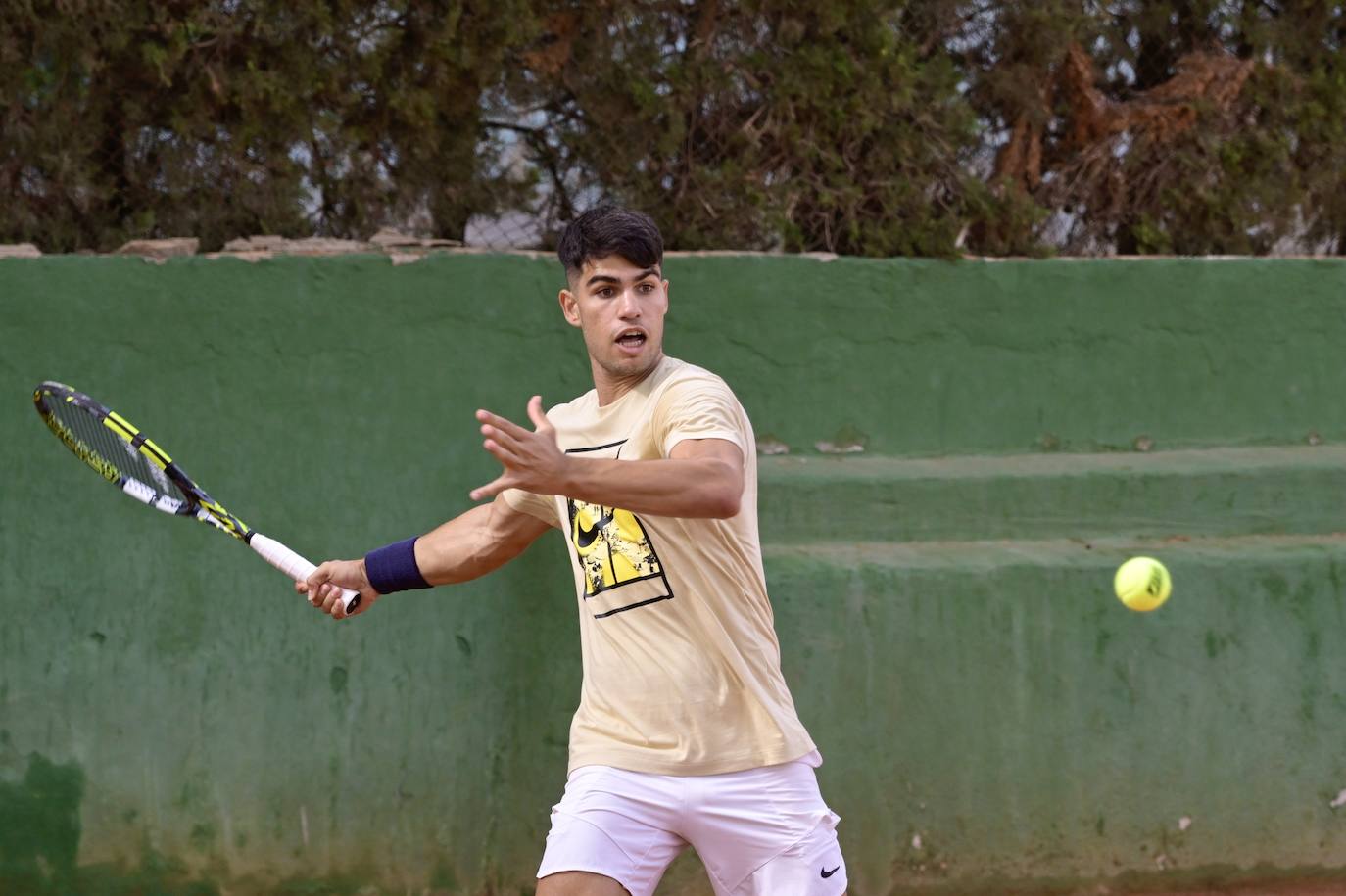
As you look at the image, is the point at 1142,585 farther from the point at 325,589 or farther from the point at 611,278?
the point at 325,589

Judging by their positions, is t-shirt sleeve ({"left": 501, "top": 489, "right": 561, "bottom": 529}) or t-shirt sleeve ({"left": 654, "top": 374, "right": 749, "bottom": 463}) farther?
t-shirt sleeve ({"left": 501, "top": 489, "right": 561, "bottom": 529})

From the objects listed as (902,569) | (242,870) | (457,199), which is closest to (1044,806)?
(902,569)

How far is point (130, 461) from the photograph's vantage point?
409 cm

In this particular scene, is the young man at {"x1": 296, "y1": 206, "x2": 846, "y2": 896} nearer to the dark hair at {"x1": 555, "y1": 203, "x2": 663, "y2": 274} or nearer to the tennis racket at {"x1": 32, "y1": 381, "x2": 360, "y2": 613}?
the dark hair at {"x1": 555, "y1": 203, "x2": 663, "y2": 274}

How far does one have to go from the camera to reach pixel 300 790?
4.74 metres

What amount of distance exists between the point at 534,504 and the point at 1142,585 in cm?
183

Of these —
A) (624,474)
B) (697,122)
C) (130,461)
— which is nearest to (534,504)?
(624,474)

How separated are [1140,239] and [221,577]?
12.1 feet

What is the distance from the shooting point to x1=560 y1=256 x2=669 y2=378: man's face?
3.29 m

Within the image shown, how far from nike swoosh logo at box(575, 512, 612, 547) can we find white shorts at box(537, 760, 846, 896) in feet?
1.56

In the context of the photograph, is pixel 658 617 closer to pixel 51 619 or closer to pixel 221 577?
pixel 221 577

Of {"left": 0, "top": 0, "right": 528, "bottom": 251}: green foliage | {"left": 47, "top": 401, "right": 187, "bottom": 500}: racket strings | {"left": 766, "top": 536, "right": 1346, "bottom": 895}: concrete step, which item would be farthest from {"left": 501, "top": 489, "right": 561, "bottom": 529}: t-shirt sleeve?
{"left": 0, "top": 0, "right": 528, "bottom": 251}: green foliage

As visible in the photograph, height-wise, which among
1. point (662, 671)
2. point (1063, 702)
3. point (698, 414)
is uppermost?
point (698, 414)

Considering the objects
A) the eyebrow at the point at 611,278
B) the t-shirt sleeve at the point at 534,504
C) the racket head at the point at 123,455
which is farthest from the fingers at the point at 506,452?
the racket head at the point at 123,455
